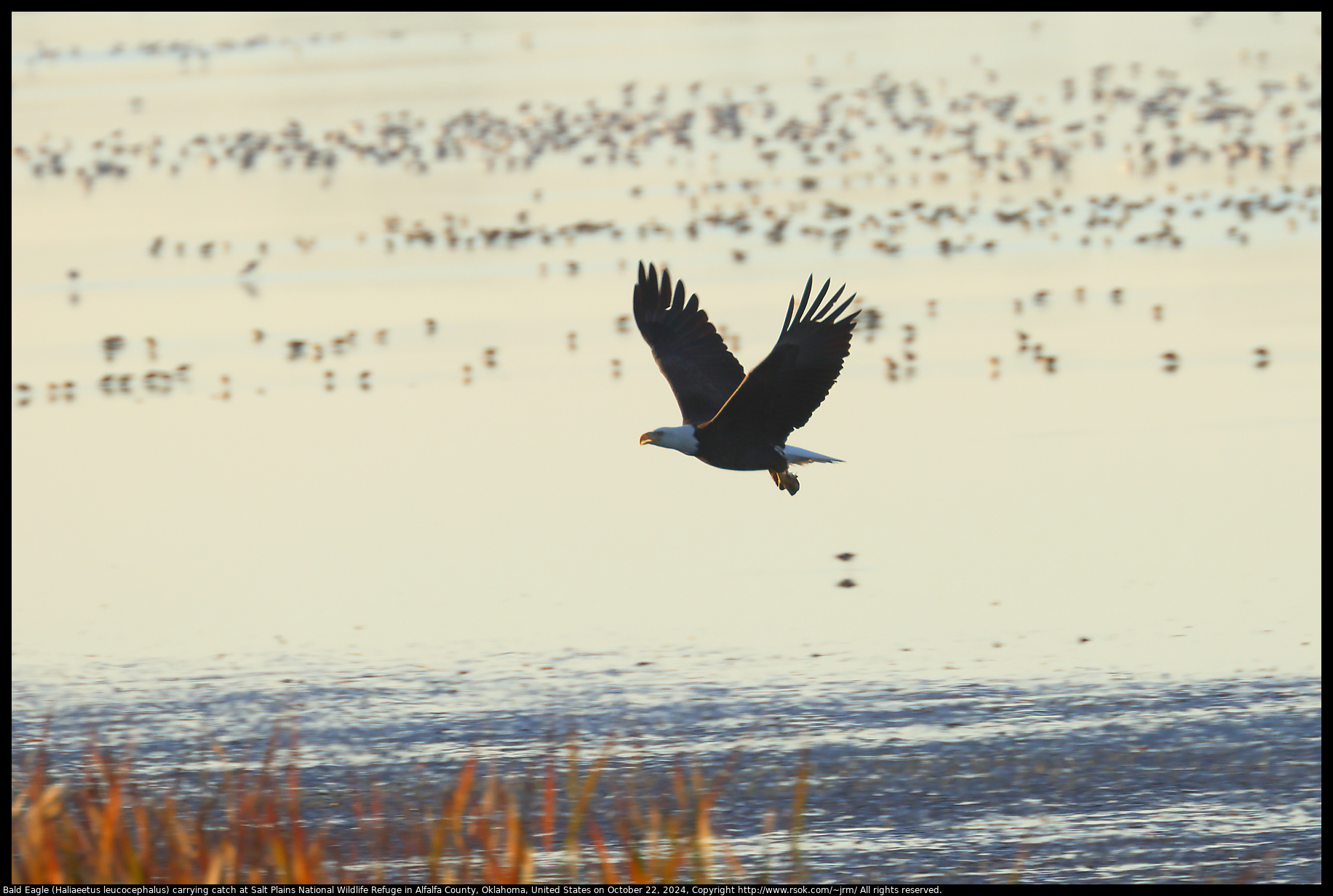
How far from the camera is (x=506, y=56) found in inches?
2147

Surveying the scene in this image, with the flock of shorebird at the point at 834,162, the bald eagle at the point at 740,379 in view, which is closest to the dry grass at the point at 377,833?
the bald eagle at the point at 740,379

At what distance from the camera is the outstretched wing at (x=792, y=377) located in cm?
891

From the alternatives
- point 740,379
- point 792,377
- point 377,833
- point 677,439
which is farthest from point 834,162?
point 377,833

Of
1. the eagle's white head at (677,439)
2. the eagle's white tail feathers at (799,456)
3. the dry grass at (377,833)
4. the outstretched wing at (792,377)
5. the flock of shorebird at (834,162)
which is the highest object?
the flock of shorebird at (834,162)

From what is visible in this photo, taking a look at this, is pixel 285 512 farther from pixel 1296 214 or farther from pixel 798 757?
pixel 1296 214

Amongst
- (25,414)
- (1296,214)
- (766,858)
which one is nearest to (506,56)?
(1296,214)

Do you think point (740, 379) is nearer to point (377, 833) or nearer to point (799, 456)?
point (799, 456)

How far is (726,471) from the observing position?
1427 cm

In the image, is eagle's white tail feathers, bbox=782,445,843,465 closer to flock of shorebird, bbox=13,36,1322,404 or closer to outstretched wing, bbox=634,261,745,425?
outstretched wing, bbox=634,261,745,425

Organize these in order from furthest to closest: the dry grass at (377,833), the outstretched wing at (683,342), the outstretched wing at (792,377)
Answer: the outstretched wing at (683,342) → the outstretched wing at (792,377) → the dry grass at (377,833)

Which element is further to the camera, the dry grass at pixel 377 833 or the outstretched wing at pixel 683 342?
the outstretched wing at pixel 683 342

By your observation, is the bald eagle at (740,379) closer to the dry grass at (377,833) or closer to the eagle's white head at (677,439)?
the eagle's white head at (677,439)

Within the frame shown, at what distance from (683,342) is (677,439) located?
0.89 m

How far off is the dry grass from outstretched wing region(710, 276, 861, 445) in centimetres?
156
